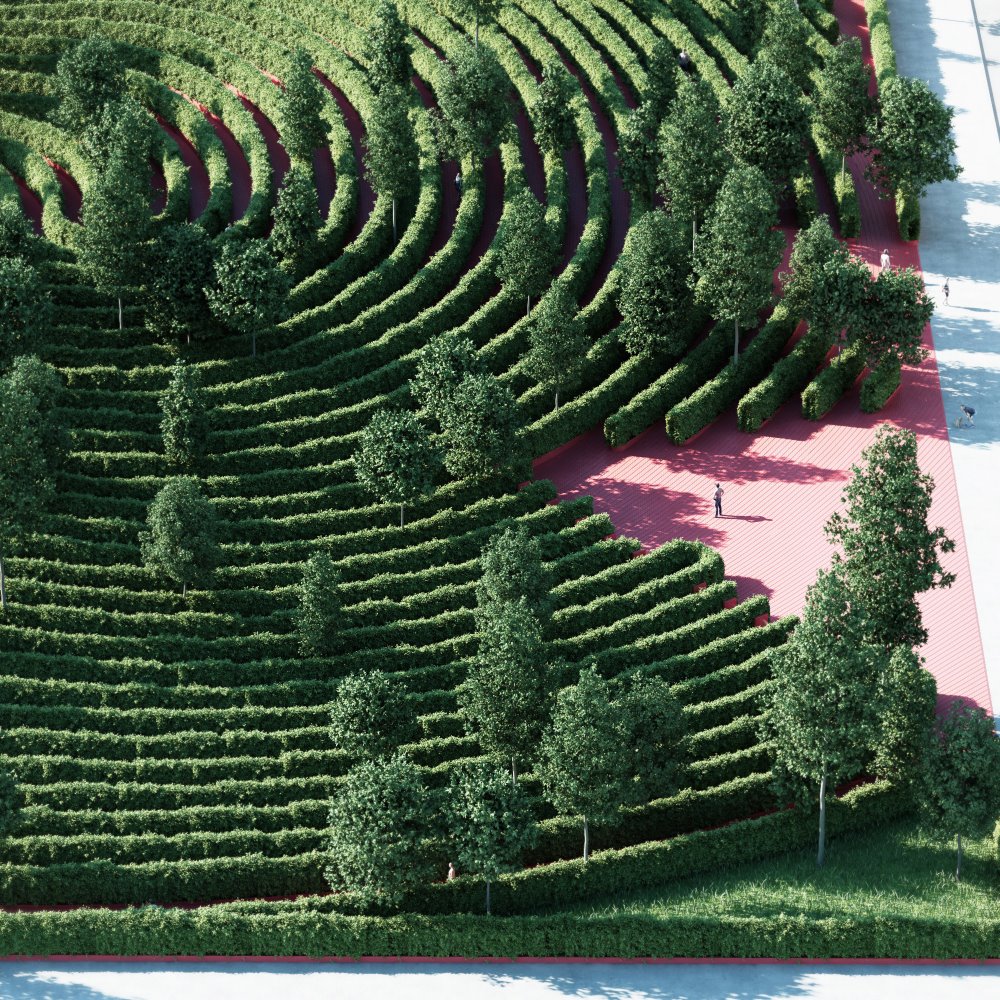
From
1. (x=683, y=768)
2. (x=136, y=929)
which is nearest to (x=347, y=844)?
(x=136, y=929)

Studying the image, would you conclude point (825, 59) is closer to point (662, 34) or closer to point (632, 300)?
point (662, 34)

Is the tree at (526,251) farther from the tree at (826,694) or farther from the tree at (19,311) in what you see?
the tree at (826,694)

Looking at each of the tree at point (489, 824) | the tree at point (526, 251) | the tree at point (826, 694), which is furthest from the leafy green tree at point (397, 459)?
the tree at point (826, 694)

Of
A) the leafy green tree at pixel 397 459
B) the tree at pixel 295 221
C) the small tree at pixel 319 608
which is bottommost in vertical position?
the small tree at pixel 319 608

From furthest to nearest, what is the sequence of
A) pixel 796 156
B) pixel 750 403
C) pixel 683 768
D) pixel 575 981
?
pixel 796 156 → pixel 750 403 → pixel 683 768 → pixel 575 981

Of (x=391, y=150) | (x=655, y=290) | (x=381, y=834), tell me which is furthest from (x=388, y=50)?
(x=381, y=834)
